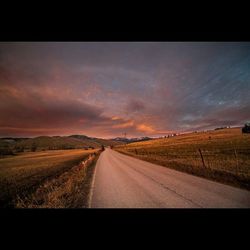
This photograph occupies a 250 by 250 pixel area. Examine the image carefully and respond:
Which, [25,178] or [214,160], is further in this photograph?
[214,160]

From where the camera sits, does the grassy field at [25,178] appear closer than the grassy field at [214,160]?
No

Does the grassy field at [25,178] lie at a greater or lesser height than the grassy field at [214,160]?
lesser

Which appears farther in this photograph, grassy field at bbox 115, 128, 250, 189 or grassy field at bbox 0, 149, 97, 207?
grassy field at bbox 0, 149, 97, 207

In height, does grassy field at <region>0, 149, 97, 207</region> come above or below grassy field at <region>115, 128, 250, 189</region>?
below

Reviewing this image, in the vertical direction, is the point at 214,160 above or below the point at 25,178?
above
